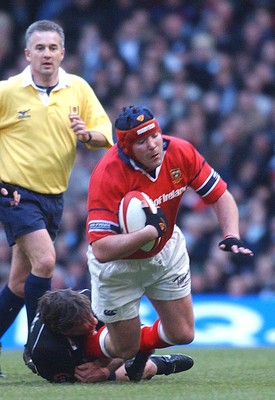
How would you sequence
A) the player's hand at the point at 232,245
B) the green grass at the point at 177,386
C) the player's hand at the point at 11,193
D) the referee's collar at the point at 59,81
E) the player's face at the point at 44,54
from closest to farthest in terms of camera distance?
the green grass at the point at 177,386 < the player's hand at the point at 232,245 < the player's hand at the point at 11,193 < the player's face at the point at 44,54 < the referee's collar at the point at 59,81

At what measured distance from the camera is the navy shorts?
6.79m

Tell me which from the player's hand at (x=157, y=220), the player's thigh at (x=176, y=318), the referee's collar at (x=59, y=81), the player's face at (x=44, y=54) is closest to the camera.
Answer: the player's hand at (x=157, y=220)

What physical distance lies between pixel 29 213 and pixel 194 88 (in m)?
6.67

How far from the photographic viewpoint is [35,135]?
6973mm

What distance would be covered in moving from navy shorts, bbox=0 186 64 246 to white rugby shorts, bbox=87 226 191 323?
0.66 meters

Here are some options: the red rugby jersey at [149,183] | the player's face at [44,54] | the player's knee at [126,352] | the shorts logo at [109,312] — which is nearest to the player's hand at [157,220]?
the red rugby jersey at [149,183]

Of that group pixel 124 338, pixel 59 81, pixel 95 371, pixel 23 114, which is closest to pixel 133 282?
pixel 124 338

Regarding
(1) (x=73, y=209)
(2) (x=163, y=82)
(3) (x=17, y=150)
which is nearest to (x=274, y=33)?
(2) (x=163, y=82)

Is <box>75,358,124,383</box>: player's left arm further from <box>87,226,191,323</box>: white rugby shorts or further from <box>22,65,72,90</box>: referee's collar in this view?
<box>22,65,72,90</box>: referee's collar

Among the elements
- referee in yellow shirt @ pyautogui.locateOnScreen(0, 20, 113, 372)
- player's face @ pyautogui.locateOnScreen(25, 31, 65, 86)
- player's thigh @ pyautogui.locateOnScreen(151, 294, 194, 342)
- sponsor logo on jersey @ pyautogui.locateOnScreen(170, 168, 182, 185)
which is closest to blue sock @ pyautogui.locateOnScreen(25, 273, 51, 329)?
referee in yellow shirt @ pyautogui.locateOnScreen(0, 20, 113, 372)

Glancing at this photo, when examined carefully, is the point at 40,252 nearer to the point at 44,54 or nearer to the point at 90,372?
the point at 90,372

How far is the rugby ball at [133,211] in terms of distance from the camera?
5812 mm

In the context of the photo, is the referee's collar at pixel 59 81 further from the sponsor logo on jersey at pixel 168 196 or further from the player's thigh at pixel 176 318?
the player's thigh at pixel 176 318

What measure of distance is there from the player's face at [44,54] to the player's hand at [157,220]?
162 cm
